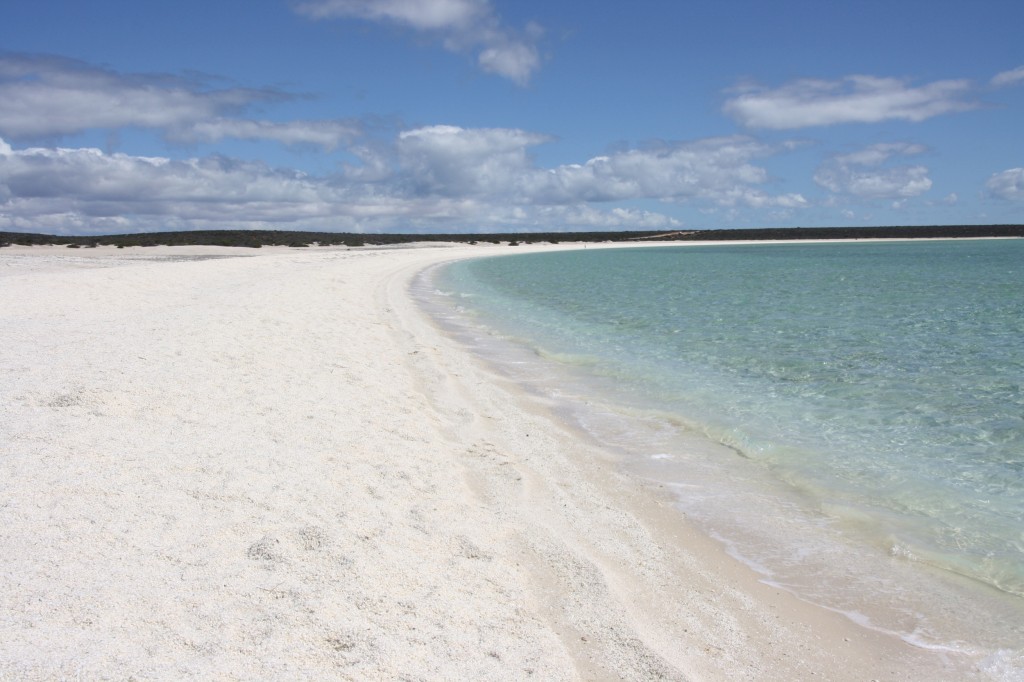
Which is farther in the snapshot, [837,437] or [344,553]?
[837,437]

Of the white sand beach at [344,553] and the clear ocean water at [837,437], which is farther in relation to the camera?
the clear ocean water at [837,437]

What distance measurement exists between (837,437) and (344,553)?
17.4 ft

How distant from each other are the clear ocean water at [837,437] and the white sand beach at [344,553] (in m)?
0.46

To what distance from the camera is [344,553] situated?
367cm

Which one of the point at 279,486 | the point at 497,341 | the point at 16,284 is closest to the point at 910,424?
the point at 279,486

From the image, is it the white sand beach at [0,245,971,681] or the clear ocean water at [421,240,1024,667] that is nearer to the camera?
the white sand beach at [0,245,971,681]

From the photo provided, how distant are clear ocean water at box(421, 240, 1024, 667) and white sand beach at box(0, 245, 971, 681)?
459mm

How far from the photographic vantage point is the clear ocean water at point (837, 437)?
4102 millimetres

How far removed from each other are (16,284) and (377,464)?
55.1ft

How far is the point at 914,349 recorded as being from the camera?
39.3ft

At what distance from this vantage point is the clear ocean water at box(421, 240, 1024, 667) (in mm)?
4102

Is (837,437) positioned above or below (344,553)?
below

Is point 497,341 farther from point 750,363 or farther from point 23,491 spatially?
point 23,491

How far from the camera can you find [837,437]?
7.06 meters
